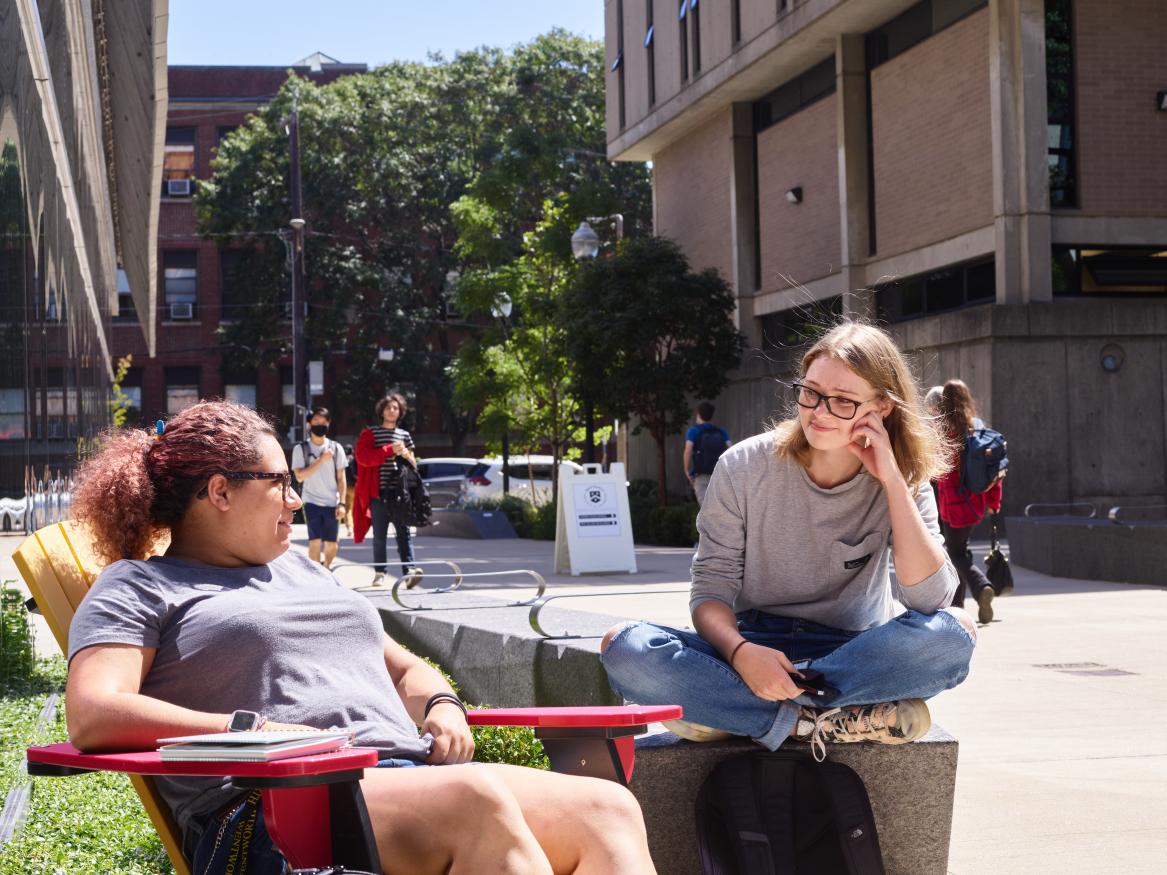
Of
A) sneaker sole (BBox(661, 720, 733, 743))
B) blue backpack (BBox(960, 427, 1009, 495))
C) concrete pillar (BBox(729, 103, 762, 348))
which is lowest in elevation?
sneaker sole (BBox(661, 720, 733, 743))

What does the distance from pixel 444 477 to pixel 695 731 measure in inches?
1398

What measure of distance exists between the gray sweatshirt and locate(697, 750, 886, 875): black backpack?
0.40m

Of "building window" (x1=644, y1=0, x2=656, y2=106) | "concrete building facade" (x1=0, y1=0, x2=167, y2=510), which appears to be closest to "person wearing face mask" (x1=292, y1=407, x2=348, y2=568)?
"concrete building facade" (x1=0, y1=0, x2=167, y2=510)

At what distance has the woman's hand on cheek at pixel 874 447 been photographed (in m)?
3.81

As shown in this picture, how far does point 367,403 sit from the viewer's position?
48.7m

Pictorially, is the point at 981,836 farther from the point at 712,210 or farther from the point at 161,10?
the point at 712,210

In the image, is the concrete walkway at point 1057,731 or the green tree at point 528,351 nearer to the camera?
the concrete walkway at point 1057,731

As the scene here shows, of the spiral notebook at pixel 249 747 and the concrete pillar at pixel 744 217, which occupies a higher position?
the concrete pillar at pixel 744 217

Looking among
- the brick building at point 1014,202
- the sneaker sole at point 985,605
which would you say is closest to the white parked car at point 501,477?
the brick building at point 1014,202

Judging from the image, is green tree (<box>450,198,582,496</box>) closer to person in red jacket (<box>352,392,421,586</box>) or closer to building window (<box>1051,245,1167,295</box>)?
building window (<box>1051,245,1167,295</box>)

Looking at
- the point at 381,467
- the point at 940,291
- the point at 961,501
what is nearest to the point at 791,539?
the point at 961,501

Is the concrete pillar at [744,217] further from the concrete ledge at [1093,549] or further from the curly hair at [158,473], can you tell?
the curly hair at [158,473]

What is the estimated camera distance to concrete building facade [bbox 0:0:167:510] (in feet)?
20.8

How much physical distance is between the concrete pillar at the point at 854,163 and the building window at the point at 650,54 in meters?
7.42
